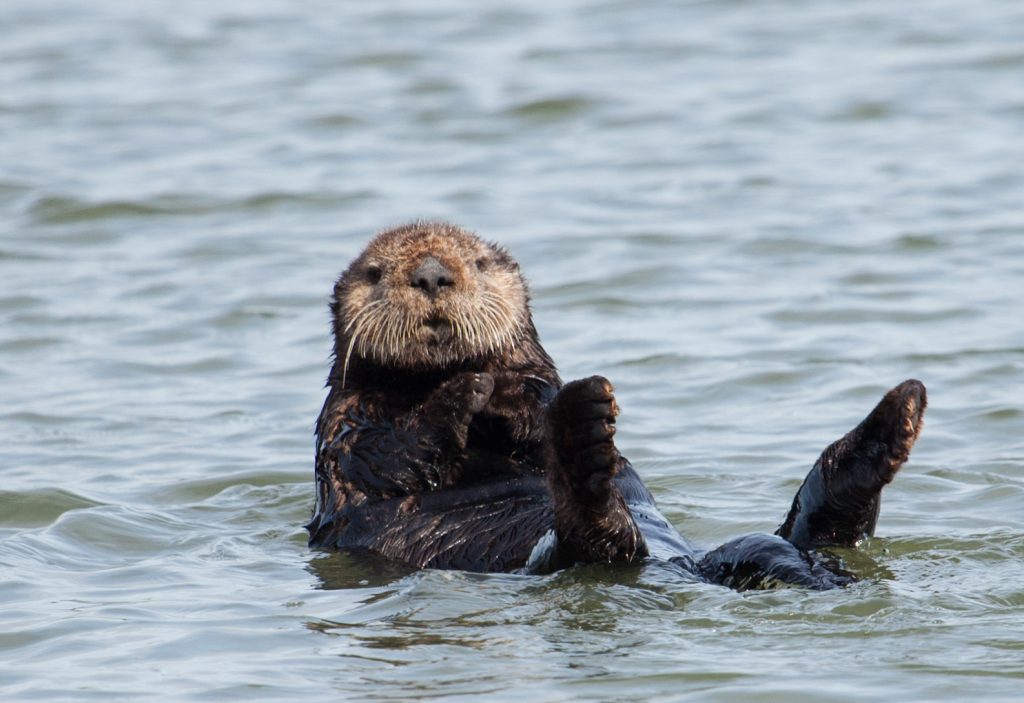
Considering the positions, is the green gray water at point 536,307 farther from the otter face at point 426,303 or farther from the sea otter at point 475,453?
the otter face at point 426,303

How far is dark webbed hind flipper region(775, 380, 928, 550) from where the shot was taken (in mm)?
5062

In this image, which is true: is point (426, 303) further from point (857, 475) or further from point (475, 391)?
point (857, 475)

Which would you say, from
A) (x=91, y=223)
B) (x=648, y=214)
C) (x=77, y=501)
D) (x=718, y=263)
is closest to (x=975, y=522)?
(x=77, y=501)

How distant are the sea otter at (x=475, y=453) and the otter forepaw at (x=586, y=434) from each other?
0.09 meters

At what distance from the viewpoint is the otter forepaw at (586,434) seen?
185 inches

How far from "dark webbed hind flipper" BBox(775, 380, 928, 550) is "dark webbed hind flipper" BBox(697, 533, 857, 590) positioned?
10.5 inches

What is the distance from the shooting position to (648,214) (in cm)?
1191

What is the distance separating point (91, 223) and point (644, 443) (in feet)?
19.4

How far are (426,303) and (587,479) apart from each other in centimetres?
115

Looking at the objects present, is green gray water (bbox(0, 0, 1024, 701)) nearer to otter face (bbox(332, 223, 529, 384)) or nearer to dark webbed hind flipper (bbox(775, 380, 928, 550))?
dark webbed hind flipper (bbox(775, 380, 928, 550))

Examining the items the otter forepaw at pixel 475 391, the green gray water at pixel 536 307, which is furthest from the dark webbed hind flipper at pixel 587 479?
the otter forepaw at pixel 475 391

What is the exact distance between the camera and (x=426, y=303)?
5730 mm

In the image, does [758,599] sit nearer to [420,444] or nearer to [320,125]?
[420,444]

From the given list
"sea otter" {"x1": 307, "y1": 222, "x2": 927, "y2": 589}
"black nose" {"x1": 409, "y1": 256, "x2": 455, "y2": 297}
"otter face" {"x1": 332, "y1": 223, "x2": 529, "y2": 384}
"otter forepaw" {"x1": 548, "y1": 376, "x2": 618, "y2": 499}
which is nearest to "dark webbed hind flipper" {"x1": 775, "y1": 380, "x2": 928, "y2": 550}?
"sea otter" {"x1": 307, "y1": 222, "x2": 927, "y2": 589}
